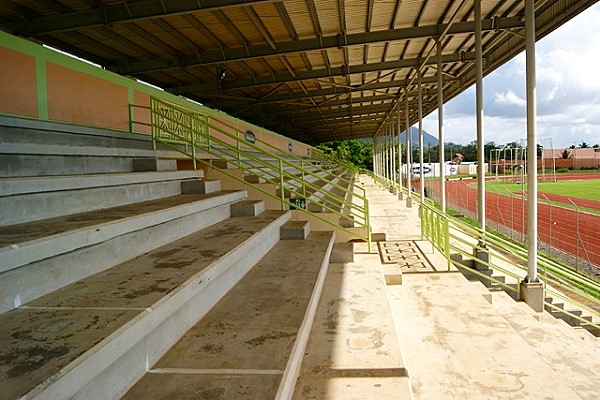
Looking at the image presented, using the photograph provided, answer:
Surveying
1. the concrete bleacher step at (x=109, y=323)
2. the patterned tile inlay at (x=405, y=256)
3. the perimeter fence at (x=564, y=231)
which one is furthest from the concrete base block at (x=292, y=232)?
the perimeter fence at (x=564, y=231)

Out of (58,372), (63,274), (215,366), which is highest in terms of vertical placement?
(63,274)

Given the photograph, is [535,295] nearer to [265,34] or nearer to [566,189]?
[265,34]

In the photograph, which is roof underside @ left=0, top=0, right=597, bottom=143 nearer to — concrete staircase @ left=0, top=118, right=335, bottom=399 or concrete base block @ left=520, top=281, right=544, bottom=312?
concrete staircase @ left=0, top=118, right=335, bottom=399

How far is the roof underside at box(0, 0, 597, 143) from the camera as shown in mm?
8359

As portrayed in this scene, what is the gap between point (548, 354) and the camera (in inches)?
213

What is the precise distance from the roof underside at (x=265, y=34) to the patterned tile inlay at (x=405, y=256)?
5.72 meters

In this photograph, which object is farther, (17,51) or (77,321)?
(17,51)

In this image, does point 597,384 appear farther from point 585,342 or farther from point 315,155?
point 315,155

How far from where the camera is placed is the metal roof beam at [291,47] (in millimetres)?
11469

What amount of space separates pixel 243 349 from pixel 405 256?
7.73 metres

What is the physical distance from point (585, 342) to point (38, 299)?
7043 millimetres

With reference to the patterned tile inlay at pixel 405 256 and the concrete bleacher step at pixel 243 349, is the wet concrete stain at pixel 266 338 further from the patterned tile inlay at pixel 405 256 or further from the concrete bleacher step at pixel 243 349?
the patterned tile inlay at pixel 405 256

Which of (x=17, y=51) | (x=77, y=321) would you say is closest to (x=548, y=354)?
(x=77, y=321)

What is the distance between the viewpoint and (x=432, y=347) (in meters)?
4.69
